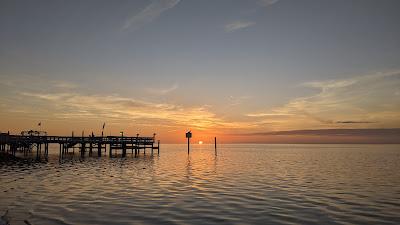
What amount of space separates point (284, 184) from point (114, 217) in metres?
15.8

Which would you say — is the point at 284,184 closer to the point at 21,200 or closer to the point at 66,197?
the point at 66,197

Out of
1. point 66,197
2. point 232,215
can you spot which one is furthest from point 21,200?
point 232,215

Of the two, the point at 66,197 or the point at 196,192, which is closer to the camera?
the point at 66,197

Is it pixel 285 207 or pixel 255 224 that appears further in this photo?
pixel 285 207

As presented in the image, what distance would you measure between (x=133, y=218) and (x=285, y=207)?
309 inches

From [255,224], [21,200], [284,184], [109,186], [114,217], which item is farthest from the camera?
[284,184]

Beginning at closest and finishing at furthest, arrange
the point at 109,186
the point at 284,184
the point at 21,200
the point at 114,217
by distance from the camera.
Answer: the point at 114,217
the point at 21,200
the point at 109,186
the point at 284,184

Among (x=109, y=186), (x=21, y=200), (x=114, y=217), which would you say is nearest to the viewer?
(x=114, y=217)

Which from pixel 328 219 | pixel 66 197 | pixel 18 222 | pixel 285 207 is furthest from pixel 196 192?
pixel 18 222

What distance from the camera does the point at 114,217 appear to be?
14117mm

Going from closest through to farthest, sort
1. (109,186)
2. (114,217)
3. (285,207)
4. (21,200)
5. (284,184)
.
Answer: (114,217)
(285,207)
(21,200)
(109,186)
(284,184)

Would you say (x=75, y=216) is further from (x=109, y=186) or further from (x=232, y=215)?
(x=109, y=186)

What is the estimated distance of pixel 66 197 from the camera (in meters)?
18.9

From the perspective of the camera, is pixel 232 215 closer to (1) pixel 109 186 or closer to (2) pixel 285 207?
(2) pixel 285 207
